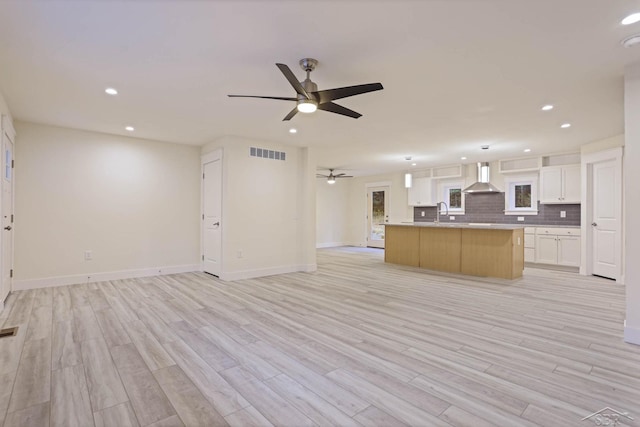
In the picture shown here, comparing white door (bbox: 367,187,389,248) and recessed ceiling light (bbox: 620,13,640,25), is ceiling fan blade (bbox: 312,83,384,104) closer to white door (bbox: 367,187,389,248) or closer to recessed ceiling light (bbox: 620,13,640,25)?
recessed ceiling light (bbox: 620,13,640,25)

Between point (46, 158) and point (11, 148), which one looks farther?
point (46, 158)

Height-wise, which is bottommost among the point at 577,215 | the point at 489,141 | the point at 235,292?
the point at 235,292

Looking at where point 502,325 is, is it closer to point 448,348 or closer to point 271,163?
point 448,348

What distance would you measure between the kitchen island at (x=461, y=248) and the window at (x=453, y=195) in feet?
8.09

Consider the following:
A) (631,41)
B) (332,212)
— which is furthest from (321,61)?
(332,212)

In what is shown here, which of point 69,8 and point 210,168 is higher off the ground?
point 69,8

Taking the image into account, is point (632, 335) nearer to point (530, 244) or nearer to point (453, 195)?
point (530, 244)

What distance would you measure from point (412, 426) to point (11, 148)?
6009 millimetres

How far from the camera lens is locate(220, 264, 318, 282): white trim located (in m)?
5.56

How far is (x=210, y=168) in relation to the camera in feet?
20.0

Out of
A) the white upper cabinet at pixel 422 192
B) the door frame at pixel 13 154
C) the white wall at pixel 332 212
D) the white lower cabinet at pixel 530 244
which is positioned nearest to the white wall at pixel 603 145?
the white lower cabinet at pixel 530 244

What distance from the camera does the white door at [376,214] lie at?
10.8 meters

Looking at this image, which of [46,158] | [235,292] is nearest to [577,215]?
[235,292]

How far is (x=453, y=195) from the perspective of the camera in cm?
905
